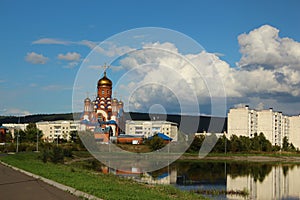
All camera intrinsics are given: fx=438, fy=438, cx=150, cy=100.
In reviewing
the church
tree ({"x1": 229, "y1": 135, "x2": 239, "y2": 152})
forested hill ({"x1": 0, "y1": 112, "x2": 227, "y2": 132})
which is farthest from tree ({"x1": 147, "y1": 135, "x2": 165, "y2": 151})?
tree ({"x1": 229, "y1": 135, "x2": 239, "y2": 152})

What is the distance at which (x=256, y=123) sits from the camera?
323 ft

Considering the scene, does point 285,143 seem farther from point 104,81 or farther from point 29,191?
point 29,191

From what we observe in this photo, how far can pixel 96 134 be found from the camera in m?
68.8

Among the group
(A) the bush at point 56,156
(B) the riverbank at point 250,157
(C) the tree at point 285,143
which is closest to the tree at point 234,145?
(B) the riverbank at point 250,157

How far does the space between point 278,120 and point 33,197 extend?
91173mm

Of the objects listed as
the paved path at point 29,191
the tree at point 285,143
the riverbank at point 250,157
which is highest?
the paved path at point 29,191

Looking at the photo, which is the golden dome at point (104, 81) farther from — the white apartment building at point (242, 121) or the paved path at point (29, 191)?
the paved path at point (29, 191)

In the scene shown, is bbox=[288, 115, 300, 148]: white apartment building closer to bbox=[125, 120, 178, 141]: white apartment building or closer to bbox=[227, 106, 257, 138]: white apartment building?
bbox=[227, 106, 257, 138]: white apartment building

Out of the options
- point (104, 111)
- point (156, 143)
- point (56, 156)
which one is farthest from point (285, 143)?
point (56, 156)

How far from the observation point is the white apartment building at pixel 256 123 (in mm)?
95188

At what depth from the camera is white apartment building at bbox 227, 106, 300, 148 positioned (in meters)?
Result: 95.2

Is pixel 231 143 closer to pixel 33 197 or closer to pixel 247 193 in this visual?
pixel 247 193

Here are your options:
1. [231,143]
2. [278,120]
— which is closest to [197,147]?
[231,143]

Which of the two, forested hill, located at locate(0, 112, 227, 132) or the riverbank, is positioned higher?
forested hill, located at locate(0, 112, 227, 132)
